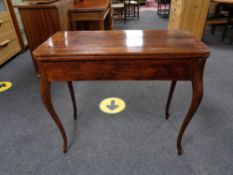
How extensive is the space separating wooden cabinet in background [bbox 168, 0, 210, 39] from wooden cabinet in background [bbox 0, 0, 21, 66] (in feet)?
8.91

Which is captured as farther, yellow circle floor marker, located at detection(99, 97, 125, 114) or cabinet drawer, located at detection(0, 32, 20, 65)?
cabinet drawer, located at detection(0, 32, 20, 65)

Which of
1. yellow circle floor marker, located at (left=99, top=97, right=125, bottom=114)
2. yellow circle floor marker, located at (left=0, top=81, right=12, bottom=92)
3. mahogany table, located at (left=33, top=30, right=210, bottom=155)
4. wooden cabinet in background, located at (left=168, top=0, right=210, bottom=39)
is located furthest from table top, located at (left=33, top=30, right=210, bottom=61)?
wooden cabinet in background, located at (left=168, top=0, right=210, bottom=39)

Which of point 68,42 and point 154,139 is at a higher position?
point 68,42

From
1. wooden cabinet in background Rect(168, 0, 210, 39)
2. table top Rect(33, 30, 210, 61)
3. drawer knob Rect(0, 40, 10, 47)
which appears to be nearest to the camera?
table top Rect(33, 30, 210, 61)

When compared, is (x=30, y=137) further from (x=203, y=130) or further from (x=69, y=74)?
(x=203, y=130)

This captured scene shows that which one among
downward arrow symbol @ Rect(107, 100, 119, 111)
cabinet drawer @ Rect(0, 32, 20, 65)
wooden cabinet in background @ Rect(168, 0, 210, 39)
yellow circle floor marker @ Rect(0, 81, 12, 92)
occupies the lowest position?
downward arrow symbol @ Rect(107, 100, 119, 111)

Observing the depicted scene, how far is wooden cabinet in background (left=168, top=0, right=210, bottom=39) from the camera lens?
2602 mm

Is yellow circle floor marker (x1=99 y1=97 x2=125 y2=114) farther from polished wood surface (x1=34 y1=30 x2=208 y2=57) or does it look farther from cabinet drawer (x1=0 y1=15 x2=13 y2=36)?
cabinet drawer (x1=0 y1=15 x2=13 y2=36)

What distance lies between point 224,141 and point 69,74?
120cm

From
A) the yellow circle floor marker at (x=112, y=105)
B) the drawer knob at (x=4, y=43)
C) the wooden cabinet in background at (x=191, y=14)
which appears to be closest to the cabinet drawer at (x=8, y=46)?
the drawer knob at (x=4, y=43)

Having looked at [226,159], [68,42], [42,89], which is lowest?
[226,159]

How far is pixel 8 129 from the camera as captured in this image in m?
1.34

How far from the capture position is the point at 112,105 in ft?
5.24

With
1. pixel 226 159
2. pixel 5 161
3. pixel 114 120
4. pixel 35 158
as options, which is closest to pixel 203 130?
pixel 226 159
